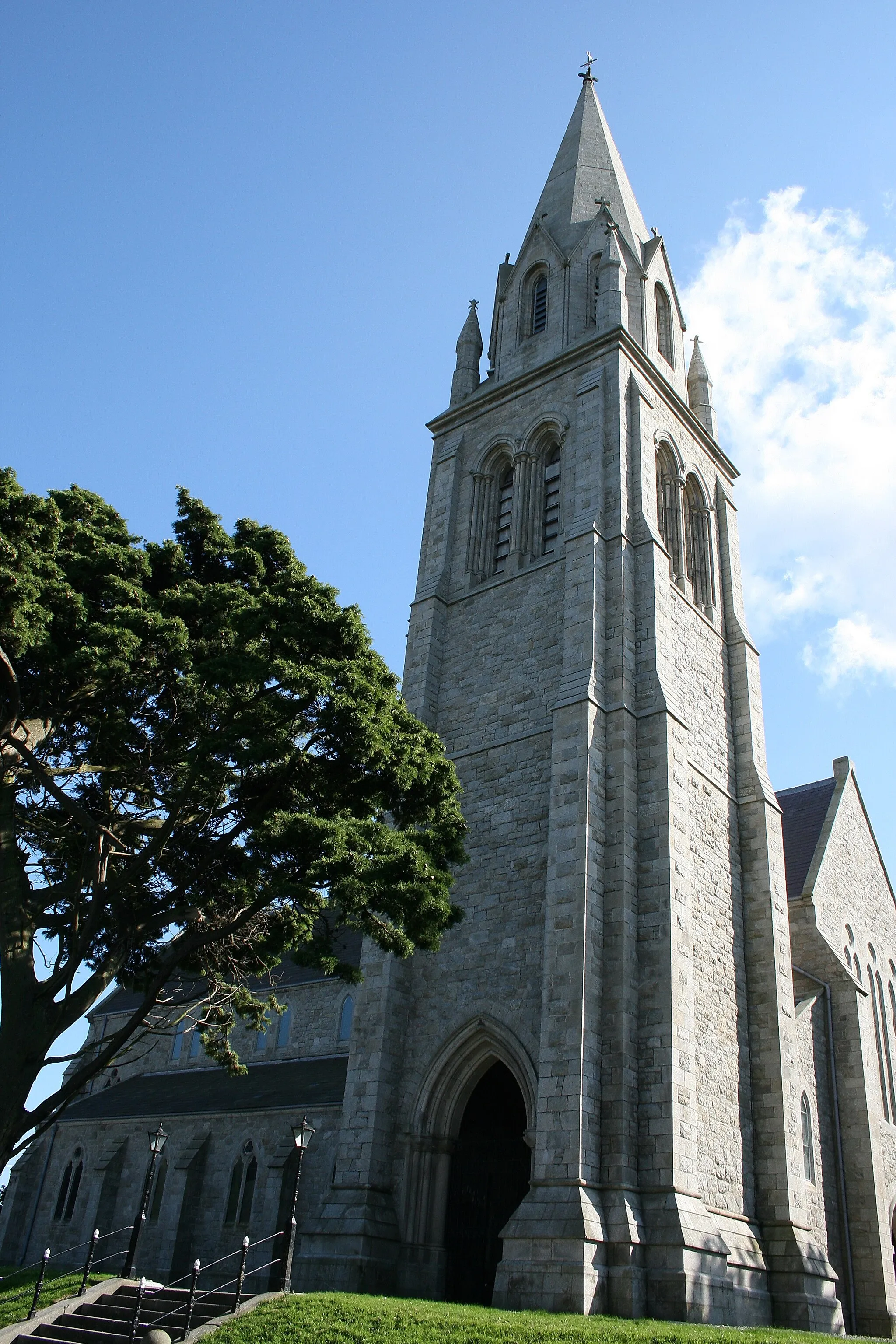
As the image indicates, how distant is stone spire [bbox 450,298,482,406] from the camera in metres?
29.9

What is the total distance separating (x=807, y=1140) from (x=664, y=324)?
22066mm

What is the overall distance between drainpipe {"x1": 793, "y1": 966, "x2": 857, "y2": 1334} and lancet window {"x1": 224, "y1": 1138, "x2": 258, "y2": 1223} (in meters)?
14.0

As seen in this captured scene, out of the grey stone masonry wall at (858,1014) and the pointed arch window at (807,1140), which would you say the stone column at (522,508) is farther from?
the pointed arch window at (807,1140)

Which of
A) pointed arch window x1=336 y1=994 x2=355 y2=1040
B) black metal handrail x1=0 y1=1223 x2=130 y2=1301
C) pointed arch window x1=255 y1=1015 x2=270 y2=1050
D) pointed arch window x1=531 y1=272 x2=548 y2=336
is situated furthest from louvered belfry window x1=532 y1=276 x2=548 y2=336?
black metal handrail x1=0 y1=1223 x2=130 y2=1301

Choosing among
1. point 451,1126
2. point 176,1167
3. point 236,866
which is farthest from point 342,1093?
point 236,866

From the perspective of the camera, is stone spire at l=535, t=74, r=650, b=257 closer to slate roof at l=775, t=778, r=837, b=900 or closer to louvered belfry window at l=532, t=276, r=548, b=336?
louvered belfry window at l=532, t=276, r=548, b=336

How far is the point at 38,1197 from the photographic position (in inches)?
1325

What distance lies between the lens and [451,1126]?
19.3 meters

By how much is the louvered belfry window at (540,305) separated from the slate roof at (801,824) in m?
15.4

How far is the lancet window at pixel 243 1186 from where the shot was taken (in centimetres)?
2645

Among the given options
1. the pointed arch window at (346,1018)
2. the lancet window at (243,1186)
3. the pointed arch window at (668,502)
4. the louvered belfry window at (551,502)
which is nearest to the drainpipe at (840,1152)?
the pointed arch window at (668,502)

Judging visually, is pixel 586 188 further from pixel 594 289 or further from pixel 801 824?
pixel 801 824

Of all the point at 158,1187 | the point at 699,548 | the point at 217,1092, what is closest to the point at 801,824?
the point at 699,548

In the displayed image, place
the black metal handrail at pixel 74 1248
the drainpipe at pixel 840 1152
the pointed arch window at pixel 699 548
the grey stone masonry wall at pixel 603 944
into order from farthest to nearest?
the black metal handrail at pixel 74 1248 → the pointed arch window at pixel 699 548 → the drainpipe at pixel 840 1152 → the grey stone masonry wall at pixel 603 944
